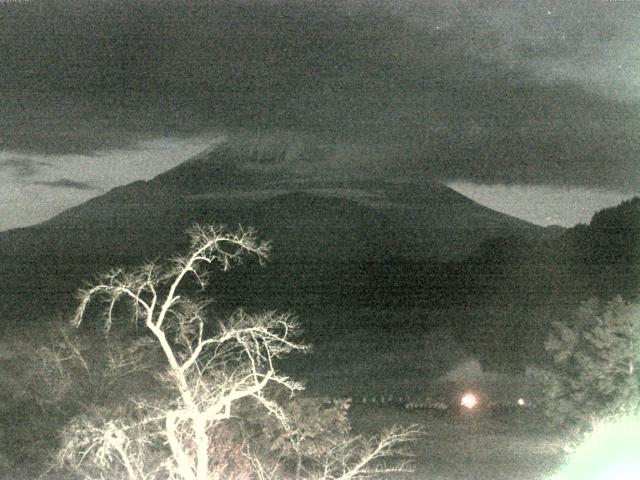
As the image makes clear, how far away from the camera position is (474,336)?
129ft

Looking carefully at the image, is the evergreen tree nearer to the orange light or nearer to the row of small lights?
the row of small lights

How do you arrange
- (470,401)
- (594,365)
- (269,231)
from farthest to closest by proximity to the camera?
1. (269,231)
2. (470,401)
3. (594,365)

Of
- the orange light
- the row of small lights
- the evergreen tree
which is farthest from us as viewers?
the orange light

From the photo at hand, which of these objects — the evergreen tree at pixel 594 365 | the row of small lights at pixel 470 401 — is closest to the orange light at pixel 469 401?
the row of small lights at pixel 470 401

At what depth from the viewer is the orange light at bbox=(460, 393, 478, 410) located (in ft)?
98.8

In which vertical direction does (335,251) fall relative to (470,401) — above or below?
above

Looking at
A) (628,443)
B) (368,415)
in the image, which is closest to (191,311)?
(628,443)

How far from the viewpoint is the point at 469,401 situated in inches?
1206

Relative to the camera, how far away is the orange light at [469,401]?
3012 centimetres

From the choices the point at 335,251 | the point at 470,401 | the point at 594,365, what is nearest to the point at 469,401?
the point at 470,401

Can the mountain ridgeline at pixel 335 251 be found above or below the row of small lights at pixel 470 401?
above

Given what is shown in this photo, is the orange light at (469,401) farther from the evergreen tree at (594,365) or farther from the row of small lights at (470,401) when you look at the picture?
the evergreen tree at (594,365)

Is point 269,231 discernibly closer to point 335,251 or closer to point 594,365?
point 335,251

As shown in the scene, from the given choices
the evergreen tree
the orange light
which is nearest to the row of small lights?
the orange light
